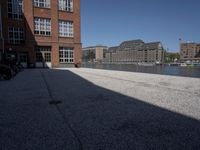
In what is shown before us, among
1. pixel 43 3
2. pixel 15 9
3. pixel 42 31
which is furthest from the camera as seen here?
pixel 43 3

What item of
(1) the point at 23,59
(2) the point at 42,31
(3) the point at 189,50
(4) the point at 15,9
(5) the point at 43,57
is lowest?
(1) the point at 23,59

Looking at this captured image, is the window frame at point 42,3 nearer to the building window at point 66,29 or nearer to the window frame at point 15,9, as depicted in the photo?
the window frame at point 15,9

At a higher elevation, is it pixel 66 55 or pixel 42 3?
pixel 42 3

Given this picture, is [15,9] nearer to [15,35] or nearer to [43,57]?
[15,35]

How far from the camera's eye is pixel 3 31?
92.4 ft

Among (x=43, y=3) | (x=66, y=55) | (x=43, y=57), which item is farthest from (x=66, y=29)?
(x=43, y=57)

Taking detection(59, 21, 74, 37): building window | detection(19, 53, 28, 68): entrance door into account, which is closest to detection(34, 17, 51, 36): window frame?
detection(59, 21, 74, 37): building window

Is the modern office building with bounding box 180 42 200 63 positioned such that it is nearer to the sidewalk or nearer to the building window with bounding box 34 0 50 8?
the building window with bounding box 34 0 50 8

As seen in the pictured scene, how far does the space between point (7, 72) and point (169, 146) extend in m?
12.0

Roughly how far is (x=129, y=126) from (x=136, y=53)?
121 meters

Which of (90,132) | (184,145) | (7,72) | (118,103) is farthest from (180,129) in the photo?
(7,72)

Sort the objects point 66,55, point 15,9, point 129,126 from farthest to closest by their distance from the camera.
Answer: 1. point 66,55
2. point 15,9
3. point 129,126

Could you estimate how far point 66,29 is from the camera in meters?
33.2

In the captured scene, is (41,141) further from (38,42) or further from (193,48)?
(193,48)
